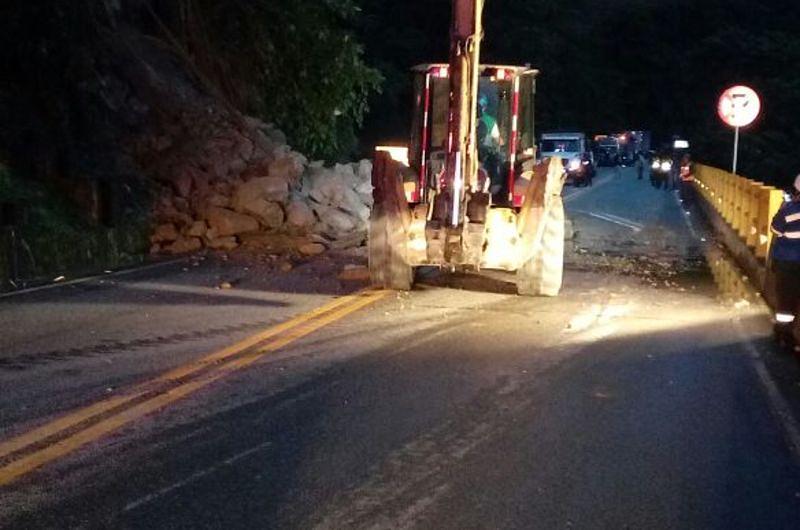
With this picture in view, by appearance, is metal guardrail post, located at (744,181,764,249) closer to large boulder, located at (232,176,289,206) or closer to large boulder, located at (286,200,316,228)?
large boulder, located at (286,200,316,228)

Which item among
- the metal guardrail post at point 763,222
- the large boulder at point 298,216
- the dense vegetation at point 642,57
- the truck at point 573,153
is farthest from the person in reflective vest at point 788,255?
the truck at point 573,153

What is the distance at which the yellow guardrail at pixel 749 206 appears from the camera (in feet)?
53.1

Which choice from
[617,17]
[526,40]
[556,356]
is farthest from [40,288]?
[617,17]

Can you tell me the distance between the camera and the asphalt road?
20.2 feet

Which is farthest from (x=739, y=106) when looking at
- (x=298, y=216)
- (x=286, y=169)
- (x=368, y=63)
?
(x=368, y=63)

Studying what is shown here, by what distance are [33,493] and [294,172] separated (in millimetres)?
14784

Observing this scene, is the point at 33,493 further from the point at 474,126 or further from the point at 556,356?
the point at 474,126

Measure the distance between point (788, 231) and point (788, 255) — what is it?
0.23 meters

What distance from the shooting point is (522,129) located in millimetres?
14648

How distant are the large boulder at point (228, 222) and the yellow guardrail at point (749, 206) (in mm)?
8049

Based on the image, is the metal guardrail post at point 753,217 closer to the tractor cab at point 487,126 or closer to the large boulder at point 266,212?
the tractor cab at point 487,126

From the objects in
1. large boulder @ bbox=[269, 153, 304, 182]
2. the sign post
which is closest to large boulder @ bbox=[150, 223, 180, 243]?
large boulder @ bbox=[269, 153, 304, 182]

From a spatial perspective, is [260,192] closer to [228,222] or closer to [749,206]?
[228,222]

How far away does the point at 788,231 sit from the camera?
10.7 meters
